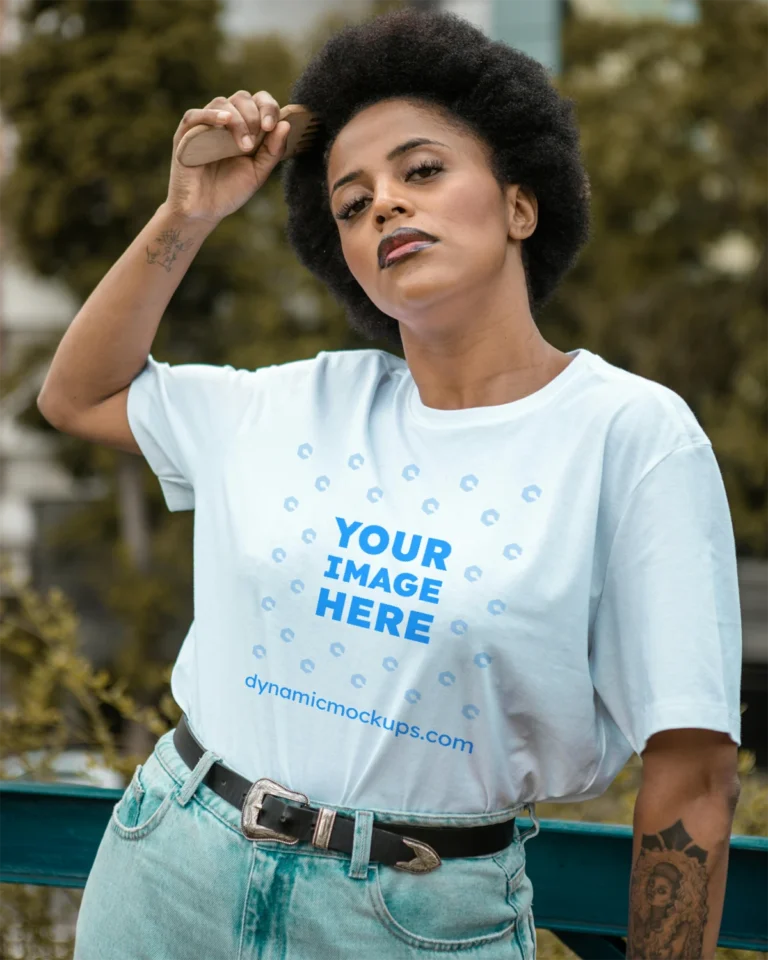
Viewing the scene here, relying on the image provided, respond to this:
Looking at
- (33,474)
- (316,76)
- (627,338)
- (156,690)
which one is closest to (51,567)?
(33,474)

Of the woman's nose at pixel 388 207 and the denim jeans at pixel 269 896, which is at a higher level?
the woman's nose at pixel 388 207

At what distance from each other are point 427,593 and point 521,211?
0.66 m

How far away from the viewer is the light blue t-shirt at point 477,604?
1.57m

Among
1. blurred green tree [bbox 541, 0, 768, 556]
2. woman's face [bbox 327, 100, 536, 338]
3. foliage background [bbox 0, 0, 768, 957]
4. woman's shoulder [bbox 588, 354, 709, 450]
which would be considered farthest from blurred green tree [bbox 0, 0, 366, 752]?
woman's shoulder [bbox 588, 354, 709, 450]

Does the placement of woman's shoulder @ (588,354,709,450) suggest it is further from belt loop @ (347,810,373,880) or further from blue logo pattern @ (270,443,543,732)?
belt loop @ (347,810,373,880)

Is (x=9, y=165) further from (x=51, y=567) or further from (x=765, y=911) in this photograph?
(x=765, y=911)

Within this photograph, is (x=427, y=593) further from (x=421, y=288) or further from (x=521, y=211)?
(x=521, y=211)

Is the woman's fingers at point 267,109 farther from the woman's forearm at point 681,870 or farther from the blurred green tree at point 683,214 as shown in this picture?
the blurred green tree at point 683,214

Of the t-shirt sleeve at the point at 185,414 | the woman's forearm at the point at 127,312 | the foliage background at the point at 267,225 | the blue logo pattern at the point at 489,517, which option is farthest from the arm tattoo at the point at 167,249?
the foliage background at the point at 267,225

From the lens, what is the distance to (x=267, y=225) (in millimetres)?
12516

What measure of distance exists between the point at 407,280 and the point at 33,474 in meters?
13.8

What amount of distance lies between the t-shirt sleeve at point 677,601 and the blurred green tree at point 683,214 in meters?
11.4

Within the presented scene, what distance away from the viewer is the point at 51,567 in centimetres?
1443

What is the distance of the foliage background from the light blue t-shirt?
324 inches
